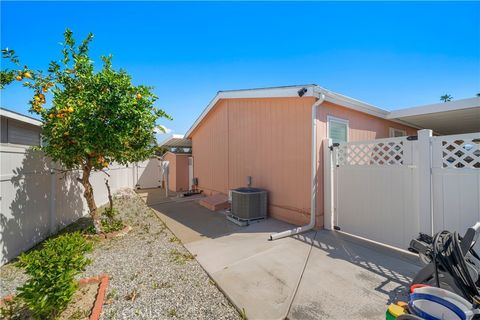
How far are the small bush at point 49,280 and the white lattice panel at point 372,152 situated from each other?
511 cm

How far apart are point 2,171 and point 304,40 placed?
8098 millimetres

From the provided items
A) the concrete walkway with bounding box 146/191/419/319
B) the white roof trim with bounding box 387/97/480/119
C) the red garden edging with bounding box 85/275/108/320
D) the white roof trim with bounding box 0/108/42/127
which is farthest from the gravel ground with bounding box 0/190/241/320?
the white roof trim with bounding box 387/97/480/119

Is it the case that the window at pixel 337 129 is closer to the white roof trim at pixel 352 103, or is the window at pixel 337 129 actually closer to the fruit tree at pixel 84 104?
the white roof trim at pixel 352 103

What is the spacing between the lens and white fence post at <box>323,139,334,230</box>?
516 cm

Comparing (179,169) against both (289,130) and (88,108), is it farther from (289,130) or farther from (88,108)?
(88,108)

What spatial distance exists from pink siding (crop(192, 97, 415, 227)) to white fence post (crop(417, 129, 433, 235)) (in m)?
1.97

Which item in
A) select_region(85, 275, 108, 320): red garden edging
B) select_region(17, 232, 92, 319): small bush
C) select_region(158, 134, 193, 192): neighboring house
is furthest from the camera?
select_region(158, 134, 193, 192): neighboring house

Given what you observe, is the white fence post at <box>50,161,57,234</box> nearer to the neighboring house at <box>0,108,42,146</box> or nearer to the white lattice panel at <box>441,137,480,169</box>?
the neighboring house at <box>0,108,42,146</box>

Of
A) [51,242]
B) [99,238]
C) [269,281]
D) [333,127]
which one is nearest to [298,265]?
[269,281]

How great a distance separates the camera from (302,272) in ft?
10.6

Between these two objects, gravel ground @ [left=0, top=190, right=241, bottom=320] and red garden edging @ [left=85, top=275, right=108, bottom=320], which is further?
gravel ground @ [left=0, top=190, right=241, bottom=320]

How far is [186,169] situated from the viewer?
1410 cm

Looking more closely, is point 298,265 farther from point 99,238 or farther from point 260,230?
point 99,238

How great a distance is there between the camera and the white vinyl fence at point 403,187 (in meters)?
3.33
